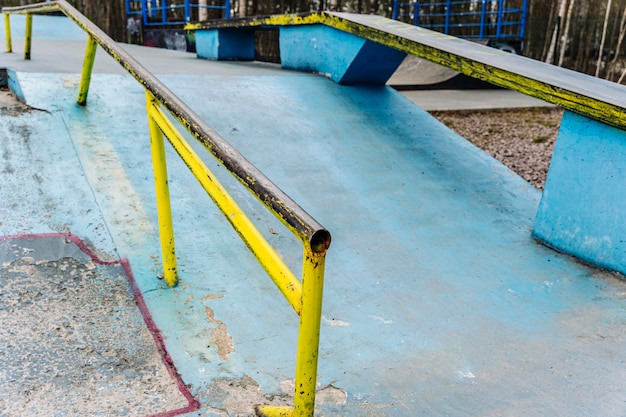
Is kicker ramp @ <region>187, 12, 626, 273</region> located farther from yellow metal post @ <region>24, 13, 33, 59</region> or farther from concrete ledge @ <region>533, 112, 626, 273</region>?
yellow metal post @ <region>24, 13, 33, 59</region>

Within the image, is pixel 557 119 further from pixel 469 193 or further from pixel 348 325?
pixel 348 325

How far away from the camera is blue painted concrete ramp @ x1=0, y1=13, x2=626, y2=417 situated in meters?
1.75

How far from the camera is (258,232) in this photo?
4.49 feet

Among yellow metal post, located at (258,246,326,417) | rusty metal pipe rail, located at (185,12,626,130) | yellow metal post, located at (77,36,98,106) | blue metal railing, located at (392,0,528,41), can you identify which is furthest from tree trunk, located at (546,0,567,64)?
yellow metal post, located at (258,246,326,417)

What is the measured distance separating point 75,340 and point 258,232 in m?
0.88

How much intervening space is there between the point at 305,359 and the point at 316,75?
12.9ft

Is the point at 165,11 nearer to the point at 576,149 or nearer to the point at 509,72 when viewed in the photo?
the point at 509,72

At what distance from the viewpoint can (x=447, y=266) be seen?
2.53 metres

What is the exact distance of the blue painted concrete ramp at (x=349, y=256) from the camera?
1.75m

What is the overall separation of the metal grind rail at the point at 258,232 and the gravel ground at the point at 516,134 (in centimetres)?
389

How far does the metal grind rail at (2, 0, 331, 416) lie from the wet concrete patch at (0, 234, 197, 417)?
0.91 feet

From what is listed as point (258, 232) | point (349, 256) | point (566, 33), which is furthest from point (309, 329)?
point (566, 33)

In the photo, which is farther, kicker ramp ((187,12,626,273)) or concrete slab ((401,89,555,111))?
concrete slab ((401,89,555,111))

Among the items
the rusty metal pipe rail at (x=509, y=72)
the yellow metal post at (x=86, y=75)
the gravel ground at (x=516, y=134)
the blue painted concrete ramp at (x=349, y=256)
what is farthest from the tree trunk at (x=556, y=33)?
the yellow metal post at (x=86, y=75)
